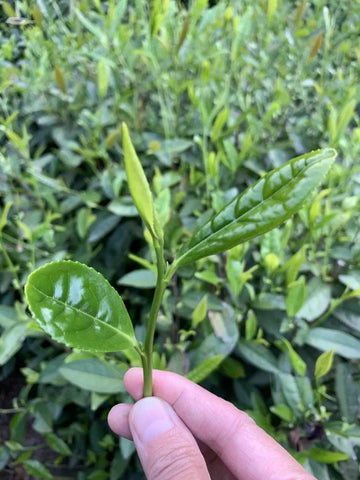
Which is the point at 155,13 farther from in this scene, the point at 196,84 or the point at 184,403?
the point at 184,403

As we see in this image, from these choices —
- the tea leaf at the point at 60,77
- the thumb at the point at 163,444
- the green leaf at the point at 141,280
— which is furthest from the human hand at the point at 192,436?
the tea leaf at the point at 60,77

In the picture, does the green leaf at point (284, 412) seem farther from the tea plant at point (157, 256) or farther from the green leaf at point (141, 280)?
the tea plant at point (157, 256)

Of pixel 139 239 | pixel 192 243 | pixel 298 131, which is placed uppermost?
pixel 192 243

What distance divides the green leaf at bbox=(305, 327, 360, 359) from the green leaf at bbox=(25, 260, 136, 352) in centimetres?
49

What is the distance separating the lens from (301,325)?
79 centimetres

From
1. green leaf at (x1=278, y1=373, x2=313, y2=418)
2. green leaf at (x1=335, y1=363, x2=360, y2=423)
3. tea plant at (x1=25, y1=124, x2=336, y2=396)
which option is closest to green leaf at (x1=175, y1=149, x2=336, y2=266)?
tea plant at (x1=25, y1=124, x2=336, y2=396)

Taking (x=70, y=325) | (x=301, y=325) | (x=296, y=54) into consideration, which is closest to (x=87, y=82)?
(x=296, y=54)

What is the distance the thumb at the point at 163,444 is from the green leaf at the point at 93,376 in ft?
0.70

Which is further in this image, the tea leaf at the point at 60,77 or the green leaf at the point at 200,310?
the tea leaf at the point at 60,77

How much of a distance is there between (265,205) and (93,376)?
0.57 m

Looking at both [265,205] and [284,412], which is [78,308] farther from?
[284,412]

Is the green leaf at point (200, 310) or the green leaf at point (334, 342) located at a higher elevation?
the green leaf at point (200, 310)

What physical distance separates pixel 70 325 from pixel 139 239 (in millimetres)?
791

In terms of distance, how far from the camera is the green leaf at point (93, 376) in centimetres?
76
